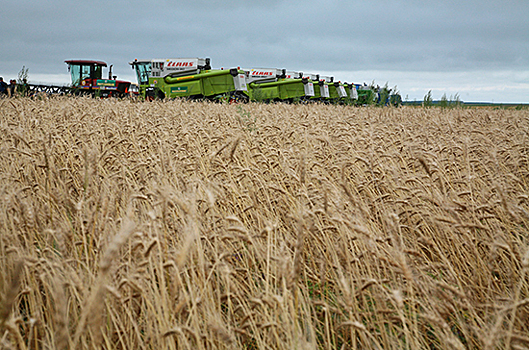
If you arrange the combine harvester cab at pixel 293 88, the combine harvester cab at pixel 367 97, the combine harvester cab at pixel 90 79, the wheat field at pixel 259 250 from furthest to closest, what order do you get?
1. the combine harvester cab at pixel 90 79
2. the combine harvester cab at pixel 293 88
3. the combine harvester cab at pixel 367 97
4. the wheat field at pixel 259 250

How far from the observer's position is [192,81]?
2178 centimetres

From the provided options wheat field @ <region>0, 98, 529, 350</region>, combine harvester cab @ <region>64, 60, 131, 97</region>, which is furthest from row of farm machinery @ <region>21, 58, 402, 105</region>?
wheat field @ <region>0, 98, 529, 350</region>

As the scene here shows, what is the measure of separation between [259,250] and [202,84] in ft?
66.9

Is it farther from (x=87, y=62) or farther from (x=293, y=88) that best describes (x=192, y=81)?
(x=87, y=62)

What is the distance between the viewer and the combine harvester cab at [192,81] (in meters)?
21.7

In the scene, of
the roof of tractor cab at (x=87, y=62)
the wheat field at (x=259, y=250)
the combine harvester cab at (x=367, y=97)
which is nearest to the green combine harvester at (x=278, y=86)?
the combine harvester cab at (x=367, y=97)

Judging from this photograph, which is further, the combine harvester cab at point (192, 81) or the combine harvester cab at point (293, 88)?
the combine harvester cab at point (293, 88)

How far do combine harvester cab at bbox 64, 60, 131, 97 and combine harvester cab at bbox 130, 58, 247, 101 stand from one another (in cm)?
532

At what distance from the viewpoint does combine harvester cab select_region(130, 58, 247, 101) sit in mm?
21672

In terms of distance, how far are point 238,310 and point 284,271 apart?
841 millimetres

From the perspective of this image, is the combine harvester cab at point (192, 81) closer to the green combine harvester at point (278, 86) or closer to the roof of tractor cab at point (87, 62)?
the green combine harvester at point (278, 86)

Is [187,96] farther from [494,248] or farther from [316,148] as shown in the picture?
[494,248]

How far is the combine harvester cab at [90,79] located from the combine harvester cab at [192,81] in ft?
17.4

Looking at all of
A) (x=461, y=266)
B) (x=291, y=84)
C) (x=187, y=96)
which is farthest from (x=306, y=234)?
(x=291, y=84)
